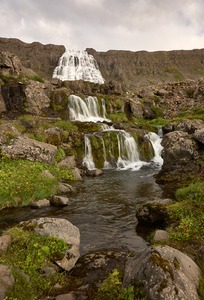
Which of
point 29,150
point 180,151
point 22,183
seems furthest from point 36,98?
point 22,183

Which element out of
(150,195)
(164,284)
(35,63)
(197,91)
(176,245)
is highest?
(35,63)

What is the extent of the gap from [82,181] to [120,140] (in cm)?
956

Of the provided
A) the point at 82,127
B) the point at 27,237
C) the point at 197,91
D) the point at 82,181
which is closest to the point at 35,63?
the point at 197,91

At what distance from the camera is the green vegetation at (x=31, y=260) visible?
6.63m

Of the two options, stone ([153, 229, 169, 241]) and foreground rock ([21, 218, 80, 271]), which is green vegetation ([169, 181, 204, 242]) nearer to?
stone ([153, 229, 169, 241])

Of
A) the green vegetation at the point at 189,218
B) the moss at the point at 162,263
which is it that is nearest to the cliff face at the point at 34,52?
the green vegetation at the point at 189,218

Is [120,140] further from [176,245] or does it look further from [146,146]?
[176,245]

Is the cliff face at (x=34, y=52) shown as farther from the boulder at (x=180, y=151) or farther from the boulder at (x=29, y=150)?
the boulder at (x=180, y=151)

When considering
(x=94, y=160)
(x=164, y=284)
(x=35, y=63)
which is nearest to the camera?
(x=164, y=284)

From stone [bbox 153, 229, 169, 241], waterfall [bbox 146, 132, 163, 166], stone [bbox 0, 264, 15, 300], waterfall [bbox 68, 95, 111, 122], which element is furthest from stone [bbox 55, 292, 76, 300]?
waterfall [bbox 68, 95, 111, 122]

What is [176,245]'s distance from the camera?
8086 millimetres

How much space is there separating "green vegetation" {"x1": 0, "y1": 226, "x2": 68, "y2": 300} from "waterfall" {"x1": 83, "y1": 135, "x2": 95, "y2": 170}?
17.1 meters

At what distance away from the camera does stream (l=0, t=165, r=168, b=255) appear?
10.7m

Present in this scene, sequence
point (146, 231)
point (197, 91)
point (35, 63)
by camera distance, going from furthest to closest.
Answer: point (35, 63)
point (197, 91)
point (146, 231)
